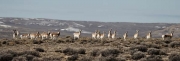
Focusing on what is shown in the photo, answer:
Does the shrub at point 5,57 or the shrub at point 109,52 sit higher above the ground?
the shrub at point 5,57

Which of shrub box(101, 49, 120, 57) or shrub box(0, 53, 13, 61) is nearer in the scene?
shrub box(0, 53, 13, 61)

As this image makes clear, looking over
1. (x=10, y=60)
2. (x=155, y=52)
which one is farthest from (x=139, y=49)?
(x=10, y=60)

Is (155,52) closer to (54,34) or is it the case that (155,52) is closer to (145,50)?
(145,50)

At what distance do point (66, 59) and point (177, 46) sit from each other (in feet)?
42.0

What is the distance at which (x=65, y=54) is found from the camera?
22766 mm

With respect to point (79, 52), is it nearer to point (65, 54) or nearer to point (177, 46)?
point (65, 54)

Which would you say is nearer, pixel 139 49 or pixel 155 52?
pixel 155 52

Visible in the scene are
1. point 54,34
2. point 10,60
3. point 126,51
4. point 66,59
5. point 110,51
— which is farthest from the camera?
point 54,34

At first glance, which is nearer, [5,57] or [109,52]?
[5,57]

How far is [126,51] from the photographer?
24.6m

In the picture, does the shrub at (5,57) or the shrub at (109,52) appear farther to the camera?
the shrub at (109,52)

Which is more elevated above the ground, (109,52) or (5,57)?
(5,57)

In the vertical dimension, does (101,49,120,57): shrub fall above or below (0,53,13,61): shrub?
below

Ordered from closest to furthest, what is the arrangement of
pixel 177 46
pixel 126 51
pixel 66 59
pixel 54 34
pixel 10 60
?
pixel 10 60
pixel 66 59
pixel 126 51
pixel 177 46
pixel 54 34
